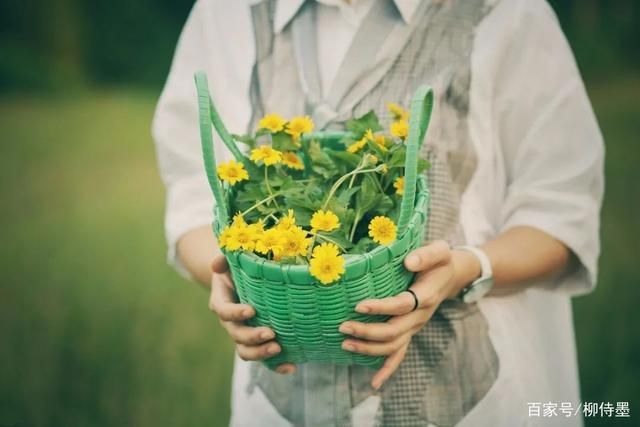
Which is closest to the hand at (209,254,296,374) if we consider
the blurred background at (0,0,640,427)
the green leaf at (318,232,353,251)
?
the green leaf at (318,232,353,251)

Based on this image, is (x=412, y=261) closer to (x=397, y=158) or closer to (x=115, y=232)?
(x=397, y=158)

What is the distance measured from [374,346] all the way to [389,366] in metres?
0.07

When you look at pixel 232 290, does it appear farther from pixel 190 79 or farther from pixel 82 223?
pixel 82 223

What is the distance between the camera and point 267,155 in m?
0.76

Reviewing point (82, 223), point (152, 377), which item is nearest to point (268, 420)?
point (152, 377)

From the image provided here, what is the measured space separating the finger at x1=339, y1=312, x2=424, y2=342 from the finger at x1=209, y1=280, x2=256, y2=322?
0.10m

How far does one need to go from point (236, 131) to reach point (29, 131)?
235cm

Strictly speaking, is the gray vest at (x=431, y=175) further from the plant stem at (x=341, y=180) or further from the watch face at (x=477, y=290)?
the plant stem at (x=341, y=180)

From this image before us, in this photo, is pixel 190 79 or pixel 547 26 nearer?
pixel 547 26

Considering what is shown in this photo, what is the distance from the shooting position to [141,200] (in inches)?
103

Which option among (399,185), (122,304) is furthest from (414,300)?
(122,304)

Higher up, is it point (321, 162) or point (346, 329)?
point (321, 162)

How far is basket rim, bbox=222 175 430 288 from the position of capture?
66cm

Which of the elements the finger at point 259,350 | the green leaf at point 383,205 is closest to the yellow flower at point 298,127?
the green leaf at point 383,205
